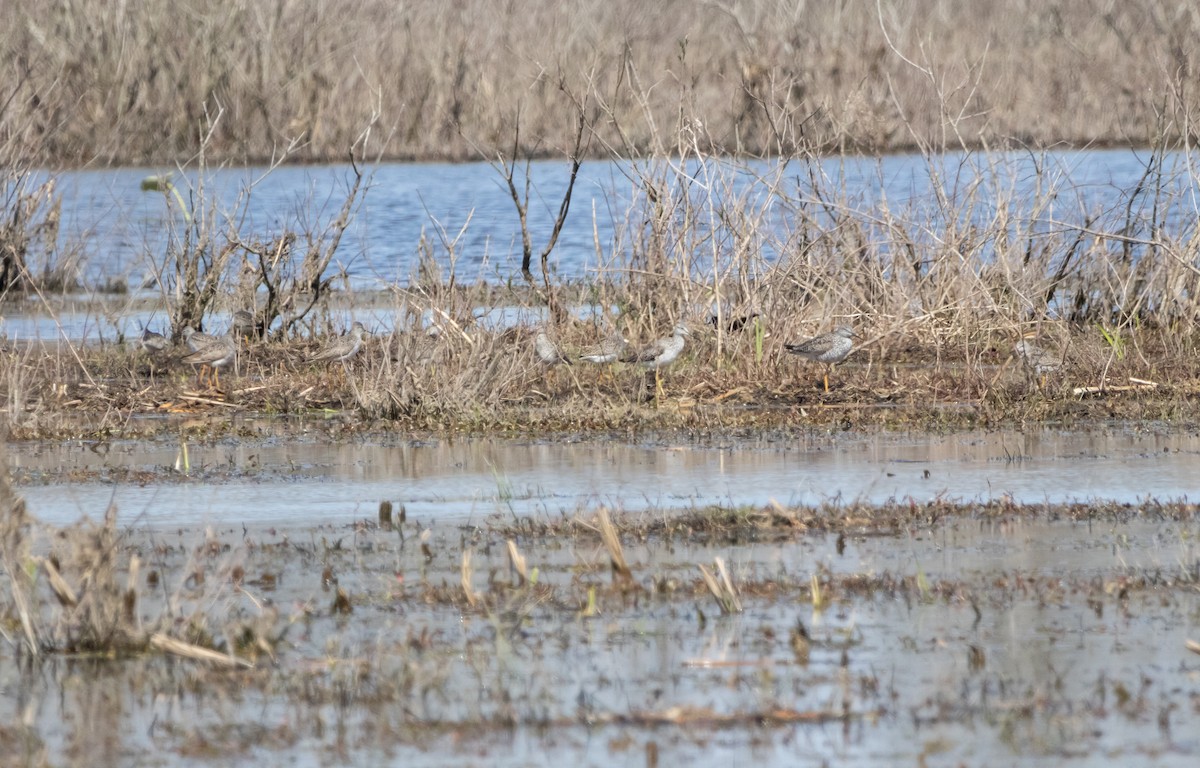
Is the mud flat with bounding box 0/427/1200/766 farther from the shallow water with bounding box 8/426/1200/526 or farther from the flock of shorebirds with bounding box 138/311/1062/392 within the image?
the flock of shorebirds with bounding box 138/311/1062/392

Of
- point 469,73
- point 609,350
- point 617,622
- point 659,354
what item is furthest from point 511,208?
point 617,622

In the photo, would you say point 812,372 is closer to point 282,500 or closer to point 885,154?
point 282,500

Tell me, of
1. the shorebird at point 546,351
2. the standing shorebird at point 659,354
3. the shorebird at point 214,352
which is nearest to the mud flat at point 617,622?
the standing shorebird at point 659,354

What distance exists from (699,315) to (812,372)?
1.39 meters

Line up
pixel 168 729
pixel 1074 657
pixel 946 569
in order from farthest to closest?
1. pixel 946 569
2. pixel 1074 657
3. pixel 168 729

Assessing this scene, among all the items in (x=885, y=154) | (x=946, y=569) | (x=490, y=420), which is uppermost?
(x=885, y=154)

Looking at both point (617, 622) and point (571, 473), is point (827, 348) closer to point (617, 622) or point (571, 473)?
point (571, 473)

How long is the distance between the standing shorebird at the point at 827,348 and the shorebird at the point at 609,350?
1.27 metres

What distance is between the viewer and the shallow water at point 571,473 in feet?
31.4

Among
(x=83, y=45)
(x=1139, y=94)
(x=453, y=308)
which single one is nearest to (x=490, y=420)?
(x=453, y=308)

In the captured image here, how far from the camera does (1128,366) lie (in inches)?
532

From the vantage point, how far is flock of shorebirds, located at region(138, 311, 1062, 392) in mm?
13297

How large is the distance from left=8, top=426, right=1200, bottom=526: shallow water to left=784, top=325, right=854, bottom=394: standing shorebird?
1.53m

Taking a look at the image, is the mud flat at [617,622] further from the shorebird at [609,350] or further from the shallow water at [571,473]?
the shorebird at [609,350]
